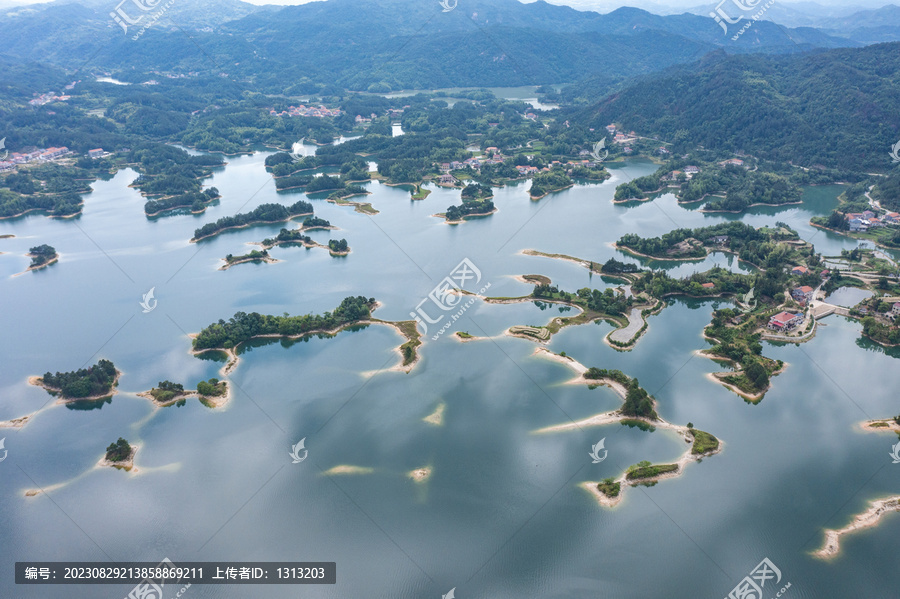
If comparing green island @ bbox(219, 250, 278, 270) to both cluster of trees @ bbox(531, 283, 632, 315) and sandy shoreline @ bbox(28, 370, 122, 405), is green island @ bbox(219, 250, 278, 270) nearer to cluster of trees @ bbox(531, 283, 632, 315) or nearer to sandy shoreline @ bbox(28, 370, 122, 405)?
sandy shoreline @ bbox(28, 370, 122, 405)

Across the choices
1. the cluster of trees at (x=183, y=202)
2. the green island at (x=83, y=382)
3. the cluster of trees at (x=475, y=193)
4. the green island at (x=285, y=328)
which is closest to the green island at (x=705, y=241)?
the cluster of trees at (x=475, y=193)

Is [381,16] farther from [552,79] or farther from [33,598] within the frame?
[33,598]

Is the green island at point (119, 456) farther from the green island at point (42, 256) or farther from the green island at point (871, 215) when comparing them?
the green island at point (871, 215)

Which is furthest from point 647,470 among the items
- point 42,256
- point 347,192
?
point 42,256

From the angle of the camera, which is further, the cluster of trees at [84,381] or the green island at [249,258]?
the green island at [249,258]

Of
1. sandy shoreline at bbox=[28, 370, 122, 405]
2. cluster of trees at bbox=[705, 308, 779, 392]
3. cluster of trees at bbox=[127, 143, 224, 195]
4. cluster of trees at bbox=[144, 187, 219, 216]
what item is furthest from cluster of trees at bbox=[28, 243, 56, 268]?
cluster of trees at bbox=[705, 308, 779, 392]
